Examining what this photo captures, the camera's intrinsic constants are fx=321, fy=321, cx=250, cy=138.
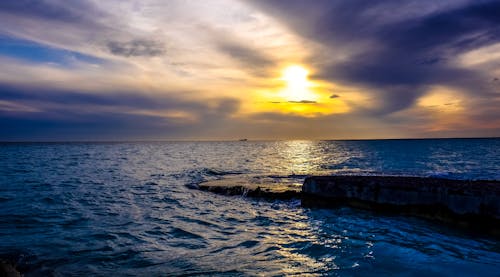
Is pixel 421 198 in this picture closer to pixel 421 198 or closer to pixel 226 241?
pixel 421 198

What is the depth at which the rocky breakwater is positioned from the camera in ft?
42.9

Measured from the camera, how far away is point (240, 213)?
16906mm

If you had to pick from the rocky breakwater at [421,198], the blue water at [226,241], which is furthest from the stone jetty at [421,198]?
the blue water at [226,241]

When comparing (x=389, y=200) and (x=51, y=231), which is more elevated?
(x=389, y=200)

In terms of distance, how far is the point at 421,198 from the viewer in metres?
15.0

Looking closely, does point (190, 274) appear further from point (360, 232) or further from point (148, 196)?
point (148, 196)

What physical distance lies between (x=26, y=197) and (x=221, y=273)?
18230mm

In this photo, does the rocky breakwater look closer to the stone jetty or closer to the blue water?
the stone jetty

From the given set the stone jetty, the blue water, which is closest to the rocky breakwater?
the stone jetty

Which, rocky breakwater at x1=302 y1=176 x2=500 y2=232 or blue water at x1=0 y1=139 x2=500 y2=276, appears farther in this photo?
rocky breakwater at x1=302 y1=176 x2=500 y2=232

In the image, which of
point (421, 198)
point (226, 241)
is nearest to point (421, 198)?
point (421, 198)

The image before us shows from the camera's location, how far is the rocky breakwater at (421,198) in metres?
13.1

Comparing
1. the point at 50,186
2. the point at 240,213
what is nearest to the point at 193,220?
the point at 240,213

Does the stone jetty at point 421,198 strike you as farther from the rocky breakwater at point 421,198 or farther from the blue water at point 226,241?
the blue water at point 226,241
